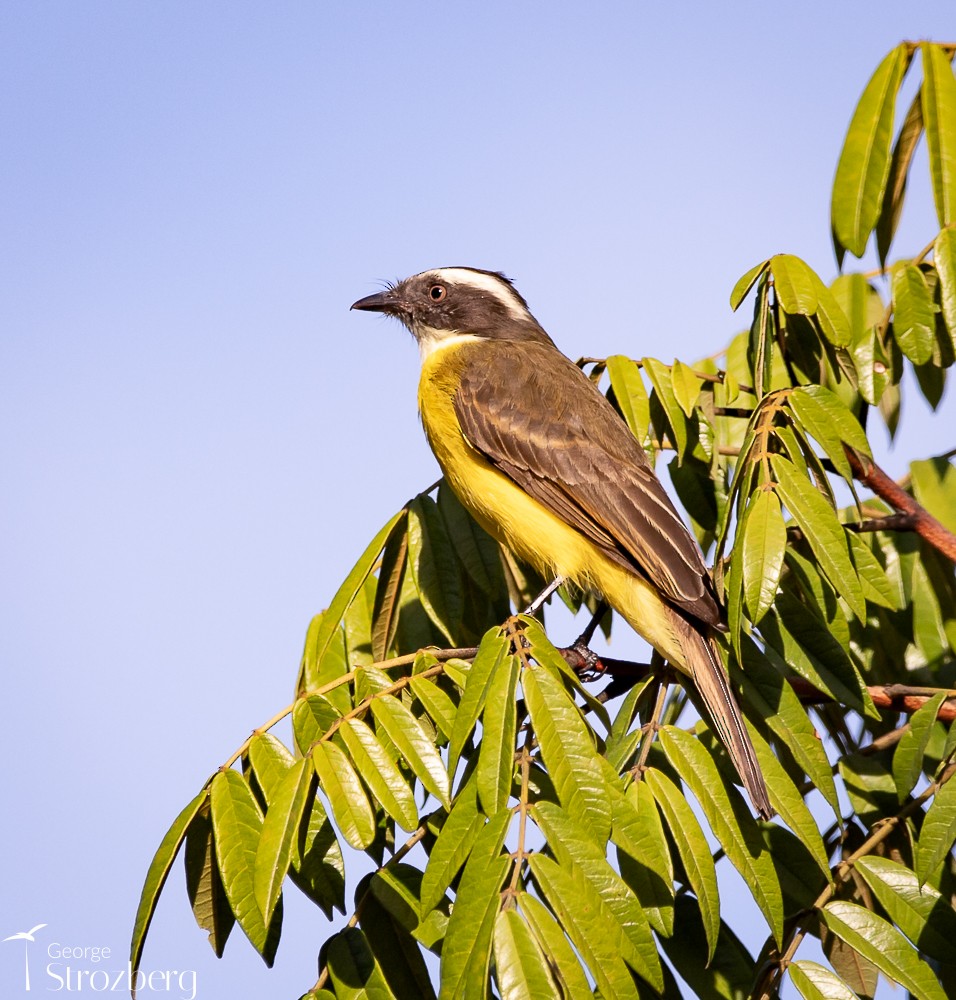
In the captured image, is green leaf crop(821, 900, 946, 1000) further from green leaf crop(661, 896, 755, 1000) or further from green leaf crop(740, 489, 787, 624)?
green leaf crop(740, 489, 787, 624)

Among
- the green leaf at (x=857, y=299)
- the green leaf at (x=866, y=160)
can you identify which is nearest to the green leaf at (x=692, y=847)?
the green leaf at (x=866, y=160)

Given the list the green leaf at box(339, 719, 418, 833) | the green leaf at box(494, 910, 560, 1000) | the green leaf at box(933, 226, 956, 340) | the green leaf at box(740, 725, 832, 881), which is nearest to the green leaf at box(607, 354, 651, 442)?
the green leaf at box(933, 226, 956, 340)

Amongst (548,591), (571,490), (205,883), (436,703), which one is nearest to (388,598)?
(548,591)

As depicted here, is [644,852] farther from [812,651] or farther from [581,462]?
[581,462]

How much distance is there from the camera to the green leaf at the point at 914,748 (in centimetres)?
290

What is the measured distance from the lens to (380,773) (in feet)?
9.34

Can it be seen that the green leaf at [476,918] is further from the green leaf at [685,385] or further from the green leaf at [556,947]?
the green leaf at [685,385]

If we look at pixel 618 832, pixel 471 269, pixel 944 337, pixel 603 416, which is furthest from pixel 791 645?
pixel 471 269

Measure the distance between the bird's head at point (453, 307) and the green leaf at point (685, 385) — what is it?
2185mm

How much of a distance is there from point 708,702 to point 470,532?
1319 mm

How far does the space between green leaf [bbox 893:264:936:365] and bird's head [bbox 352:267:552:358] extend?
2.70 m

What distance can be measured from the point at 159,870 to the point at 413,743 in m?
0.67

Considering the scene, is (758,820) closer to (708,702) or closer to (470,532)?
(708,702)

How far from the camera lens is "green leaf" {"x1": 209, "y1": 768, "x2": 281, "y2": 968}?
2.66 meters
